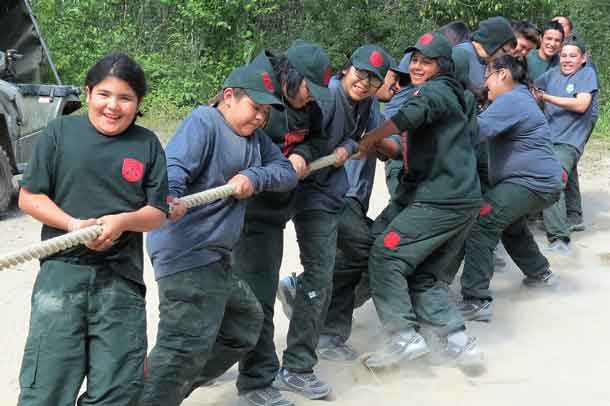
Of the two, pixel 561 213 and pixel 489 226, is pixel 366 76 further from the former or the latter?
pixel 561 213

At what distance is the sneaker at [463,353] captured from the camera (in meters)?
4.96

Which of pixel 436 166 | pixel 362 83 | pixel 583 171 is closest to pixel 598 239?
pixel 583 171

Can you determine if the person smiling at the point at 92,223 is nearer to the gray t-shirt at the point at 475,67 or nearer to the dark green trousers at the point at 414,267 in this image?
the dark green trousers at the point at 414,267

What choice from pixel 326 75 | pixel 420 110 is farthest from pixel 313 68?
pixel 420 110

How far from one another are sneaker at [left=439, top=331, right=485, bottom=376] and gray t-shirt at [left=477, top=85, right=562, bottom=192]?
1.41 metres

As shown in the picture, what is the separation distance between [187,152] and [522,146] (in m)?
3.02

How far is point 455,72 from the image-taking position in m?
5.18

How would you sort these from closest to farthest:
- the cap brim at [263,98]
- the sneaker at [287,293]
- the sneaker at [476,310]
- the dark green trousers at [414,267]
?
the cap brim at [263,98] → the dark green trousers at [414,267] → the sneaker at [287,293] → the sneaker at [476,310]

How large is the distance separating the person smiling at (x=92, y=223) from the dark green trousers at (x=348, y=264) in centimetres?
209

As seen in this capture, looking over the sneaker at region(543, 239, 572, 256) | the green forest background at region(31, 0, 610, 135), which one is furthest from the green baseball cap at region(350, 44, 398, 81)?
the green forest background at region(31, 0, 610, 135)

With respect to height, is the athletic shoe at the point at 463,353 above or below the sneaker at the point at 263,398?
below

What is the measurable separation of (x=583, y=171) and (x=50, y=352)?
8.76 m

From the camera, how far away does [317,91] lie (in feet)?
13.8

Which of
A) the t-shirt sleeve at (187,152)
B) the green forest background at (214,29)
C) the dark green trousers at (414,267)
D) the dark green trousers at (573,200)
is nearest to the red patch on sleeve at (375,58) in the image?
the dark green trousers at (414,267)
